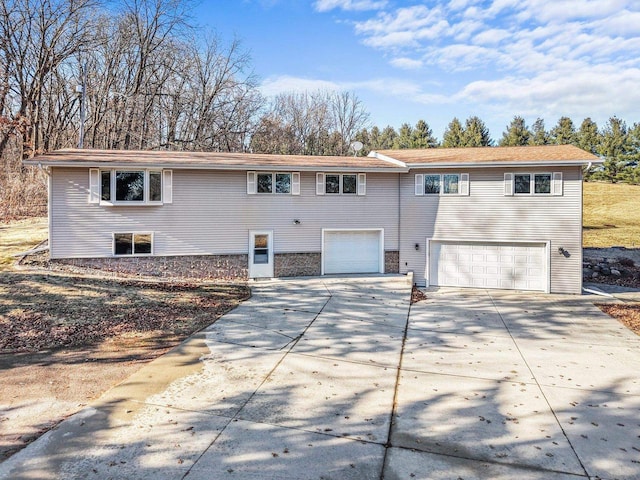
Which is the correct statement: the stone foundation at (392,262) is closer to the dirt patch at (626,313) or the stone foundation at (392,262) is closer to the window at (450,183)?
the window at (450,183)

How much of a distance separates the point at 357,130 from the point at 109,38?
72.7ft

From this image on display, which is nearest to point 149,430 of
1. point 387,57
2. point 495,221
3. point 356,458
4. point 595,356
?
point 356,458

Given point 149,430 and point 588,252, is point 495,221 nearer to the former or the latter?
point 588,252

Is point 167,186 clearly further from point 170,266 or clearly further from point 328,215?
point 328,215

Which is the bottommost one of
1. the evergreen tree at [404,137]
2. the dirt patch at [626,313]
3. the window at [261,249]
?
the dirt patch at [626,313]

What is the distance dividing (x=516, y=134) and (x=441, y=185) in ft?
113

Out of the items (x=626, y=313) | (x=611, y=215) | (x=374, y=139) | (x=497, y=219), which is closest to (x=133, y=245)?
(x=497, y=219)

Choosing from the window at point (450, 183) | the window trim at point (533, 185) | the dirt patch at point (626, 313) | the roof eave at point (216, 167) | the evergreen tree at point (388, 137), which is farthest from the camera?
the evergreen tree at point (388, 137)

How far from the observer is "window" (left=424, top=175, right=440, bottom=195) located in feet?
50.2

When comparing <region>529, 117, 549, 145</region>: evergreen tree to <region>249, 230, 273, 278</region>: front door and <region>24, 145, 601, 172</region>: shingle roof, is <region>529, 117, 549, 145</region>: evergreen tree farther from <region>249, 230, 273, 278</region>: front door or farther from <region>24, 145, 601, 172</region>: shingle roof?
<region>249, 230, 273, 278</region>: front door

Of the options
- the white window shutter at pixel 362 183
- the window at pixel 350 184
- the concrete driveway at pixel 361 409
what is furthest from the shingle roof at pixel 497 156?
the concrete driveway at pixel 361 409

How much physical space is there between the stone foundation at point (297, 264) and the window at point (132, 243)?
4499 millimetres

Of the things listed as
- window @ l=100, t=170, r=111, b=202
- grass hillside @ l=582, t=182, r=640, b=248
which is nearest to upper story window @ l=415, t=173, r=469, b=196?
window @ l=100, t=170, r=111, b=202

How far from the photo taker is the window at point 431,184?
15.3 metres
